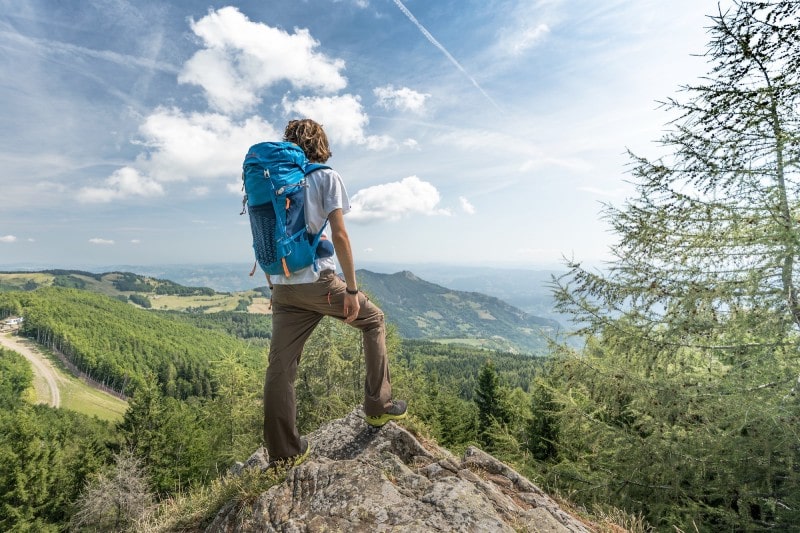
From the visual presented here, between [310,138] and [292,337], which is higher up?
[310,138]

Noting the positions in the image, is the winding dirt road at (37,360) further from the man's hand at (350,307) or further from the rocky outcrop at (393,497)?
the man's hand at (350,307)

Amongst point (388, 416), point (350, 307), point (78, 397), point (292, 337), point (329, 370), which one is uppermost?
point (350, 307)

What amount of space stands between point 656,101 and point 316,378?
13391 millimetres

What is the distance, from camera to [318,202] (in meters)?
3.08

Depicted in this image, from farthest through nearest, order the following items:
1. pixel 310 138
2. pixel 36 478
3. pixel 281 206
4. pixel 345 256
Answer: pixel 36 478 → pixel 310 138 → pixel 345 256 → pixel 281 206

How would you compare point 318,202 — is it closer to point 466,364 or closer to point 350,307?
point 350,307

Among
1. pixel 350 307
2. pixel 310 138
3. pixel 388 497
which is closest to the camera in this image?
pixel 388 497

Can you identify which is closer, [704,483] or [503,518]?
[503,518]

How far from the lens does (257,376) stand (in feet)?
65.5

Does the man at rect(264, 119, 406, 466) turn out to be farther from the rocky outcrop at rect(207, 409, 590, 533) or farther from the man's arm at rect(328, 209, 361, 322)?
the rocky outcrop at rect(207, 409, 590, 533)

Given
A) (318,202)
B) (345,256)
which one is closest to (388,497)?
(345,256)

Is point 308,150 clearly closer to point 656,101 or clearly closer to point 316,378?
point 656,101

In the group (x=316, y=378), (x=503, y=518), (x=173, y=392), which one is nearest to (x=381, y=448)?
(x=503, y=518)

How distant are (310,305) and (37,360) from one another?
5864 inches
